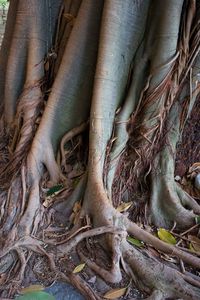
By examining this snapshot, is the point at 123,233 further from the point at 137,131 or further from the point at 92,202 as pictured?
the point at 137,131

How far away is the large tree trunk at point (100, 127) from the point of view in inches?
92.7

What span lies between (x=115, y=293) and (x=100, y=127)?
1.04 m

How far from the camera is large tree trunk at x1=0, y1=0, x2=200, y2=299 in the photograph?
92.7 inches

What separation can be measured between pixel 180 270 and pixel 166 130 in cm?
100

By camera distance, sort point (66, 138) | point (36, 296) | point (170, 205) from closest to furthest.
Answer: point (36, 296), point (170, 205), point (66, 138)

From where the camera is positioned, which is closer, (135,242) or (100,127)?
(135,242)

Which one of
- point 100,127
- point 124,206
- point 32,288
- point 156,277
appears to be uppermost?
point 100,127

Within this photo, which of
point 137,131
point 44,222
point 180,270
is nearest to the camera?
point 180,270

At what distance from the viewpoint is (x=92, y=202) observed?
7.70 feet

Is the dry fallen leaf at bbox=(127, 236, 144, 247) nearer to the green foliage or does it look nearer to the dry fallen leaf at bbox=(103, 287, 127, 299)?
the dry fallen leaf at bbox=(103, 287, 127, 299)

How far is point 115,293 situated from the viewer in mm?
1988

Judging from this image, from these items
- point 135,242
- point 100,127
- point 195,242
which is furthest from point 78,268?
point 100,127

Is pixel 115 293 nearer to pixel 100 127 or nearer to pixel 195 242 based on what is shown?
pixel 195 242

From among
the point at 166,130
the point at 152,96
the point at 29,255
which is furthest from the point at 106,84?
the point at 29,255
